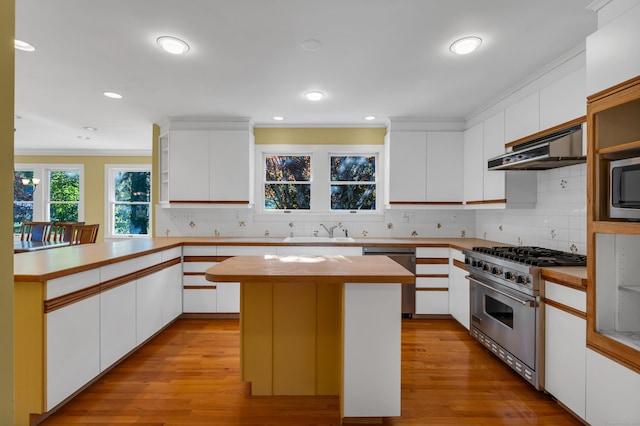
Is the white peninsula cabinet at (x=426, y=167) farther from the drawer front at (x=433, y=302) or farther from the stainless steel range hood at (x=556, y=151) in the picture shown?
the stainless steel range hood at (x=556, y=151)

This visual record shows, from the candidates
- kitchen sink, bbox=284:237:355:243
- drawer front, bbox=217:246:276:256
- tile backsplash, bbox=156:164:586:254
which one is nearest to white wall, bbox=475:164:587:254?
tile backsplash, bbox=156:164:586:254

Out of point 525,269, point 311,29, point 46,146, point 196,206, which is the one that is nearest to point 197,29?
point 311,29

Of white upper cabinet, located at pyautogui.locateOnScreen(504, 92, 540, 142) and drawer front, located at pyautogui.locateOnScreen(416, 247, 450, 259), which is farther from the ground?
white upper cabinet, located at pyautogui.locateOnScreen(504, 92, 540, 142)

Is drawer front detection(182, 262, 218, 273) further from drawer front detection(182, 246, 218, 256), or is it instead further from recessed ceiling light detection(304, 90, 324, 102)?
recessed ceiling light detection(304, 90, 324, 102)

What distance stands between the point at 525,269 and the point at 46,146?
789cm

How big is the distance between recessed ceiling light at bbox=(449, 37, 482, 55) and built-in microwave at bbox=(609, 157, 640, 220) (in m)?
1.16

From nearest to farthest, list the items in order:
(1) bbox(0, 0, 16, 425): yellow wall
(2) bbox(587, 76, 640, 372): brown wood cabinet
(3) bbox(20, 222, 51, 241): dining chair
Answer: (1) bbox(0, 0, 16, 425): yellow wall
(2) bbox(587, 76, 640, 372): brown wood cabinet
(3) bbox(20, 222, 51, 241): dining chair

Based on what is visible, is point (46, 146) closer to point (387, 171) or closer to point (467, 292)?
point (387, 171)

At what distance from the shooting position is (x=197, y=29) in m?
2.15

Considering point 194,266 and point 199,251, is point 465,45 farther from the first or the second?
point 194,266

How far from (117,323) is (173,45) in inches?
82.4

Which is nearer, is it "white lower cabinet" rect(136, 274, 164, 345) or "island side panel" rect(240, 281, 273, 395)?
"island side panel" rect(240, 281, 273, 395)

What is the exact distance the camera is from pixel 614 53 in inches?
64.9

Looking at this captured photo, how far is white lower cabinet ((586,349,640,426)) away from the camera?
5.24 ft
